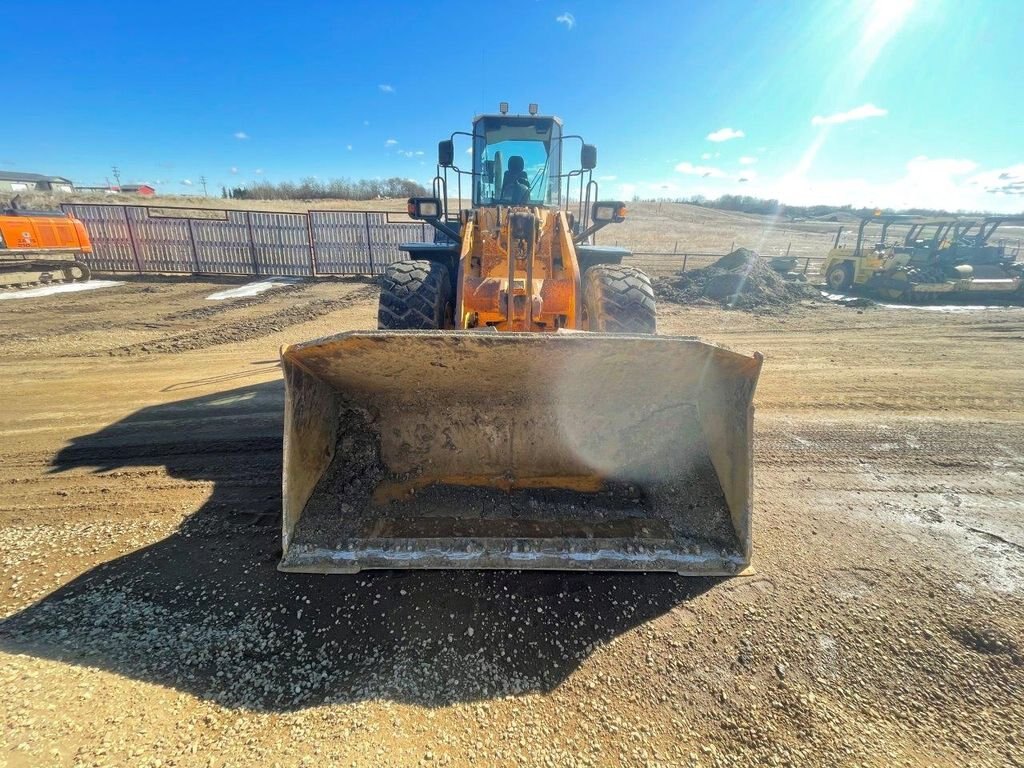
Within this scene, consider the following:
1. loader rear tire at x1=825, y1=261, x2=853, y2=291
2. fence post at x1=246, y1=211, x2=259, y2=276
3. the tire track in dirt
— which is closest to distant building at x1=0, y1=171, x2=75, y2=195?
fence post at x1=246, y1=211, x2=259, y2=276

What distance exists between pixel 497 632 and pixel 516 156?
15.8ft

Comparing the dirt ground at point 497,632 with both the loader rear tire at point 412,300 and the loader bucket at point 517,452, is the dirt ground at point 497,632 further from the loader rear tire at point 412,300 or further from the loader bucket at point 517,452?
the loader rear tire at point 412,300

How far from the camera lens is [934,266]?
14.0 metres

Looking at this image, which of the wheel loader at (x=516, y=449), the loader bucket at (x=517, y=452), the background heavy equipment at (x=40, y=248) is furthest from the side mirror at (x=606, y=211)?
the background heavy equipment at (x=40, y=248)

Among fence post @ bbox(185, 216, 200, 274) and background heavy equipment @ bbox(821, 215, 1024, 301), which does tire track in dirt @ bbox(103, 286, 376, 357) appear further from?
background heavy equipment @ bbox(821, 215, 1024, 301)

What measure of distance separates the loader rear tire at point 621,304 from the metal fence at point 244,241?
491 inches

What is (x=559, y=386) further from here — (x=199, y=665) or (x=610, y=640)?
(x=199, y=665)

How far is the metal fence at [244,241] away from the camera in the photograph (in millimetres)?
14391

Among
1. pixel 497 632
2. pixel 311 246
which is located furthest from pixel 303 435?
pixel 311 246

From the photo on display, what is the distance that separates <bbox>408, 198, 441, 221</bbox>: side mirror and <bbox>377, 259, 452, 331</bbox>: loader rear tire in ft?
2.95

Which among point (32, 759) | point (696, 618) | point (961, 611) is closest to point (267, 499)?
point (32, 759)

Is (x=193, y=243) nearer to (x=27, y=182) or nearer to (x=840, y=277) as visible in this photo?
(x=840, y=277)

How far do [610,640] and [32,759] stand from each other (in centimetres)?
225

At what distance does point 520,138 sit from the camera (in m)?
5.46
